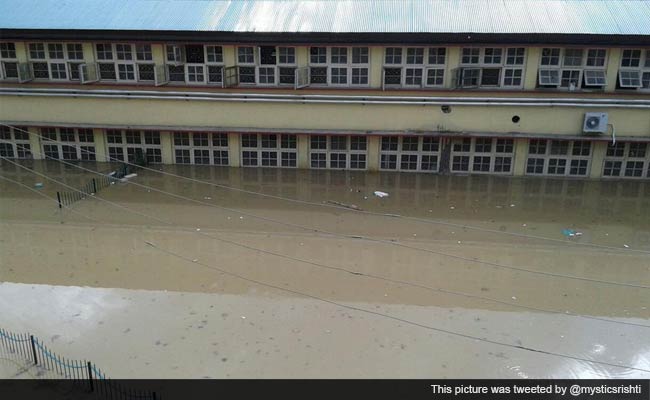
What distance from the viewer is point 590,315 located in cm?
1024

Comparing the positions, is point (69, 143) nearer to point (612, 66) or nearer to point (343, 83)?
point (343, 83)

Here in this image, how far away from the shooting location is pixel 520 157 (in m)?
18.6

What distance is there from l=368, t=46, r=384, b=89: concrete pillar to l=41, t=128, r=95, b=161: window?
994cm

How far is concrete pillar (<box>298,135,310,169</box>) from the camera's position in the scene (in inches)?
752

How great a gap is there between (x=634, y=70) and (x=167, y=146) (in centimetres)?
1525

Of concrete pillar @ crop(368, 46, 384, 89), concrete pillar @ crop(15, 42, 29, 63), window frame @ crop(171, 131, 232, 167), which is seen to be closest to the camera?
concrete pillar @ crop(368, 46, 384, 89)

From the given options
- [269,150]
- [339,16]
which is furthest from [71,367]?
[339,16]

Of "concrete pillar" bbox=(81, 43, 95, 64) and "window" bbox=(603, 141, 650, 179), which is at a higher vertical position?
"concrete pillar" bbox=(81, 43, 95, 64)

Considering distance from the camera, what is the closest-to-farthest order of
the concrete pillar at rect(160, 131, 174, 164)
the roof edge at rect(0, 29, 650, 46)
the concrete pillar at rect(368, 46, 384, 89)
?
the roof edge at rect(0, 29, 650, 46) < the concrete pillar at rect(368, 46, 384, 89) < the concrete pillar at rect(160, 131, 174, 164)

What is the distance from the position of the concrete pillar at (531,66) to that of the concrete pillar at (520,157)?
1.75m

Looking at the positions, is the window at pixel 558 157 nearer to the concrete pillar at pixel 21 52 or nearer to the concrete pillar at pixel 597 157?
the concrete pillar at pixel 597 157

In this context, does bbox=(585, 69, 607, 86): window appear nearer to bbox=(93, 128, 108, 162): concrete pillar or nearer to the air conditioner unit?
the air conditioner unit

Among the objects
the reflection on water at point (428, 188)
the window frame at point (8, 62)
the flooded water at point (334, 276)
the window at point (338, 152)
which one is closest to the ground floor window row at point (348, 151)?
the window at point (338, 152)

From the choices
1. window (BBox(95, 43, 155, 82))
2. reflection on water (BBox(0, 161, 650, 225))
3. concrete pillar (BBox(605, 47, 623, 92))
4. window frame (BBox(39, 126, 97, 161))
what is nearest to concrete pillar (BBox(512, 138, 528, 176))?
reflection on water (BBox(0, 161, 650, 225))
